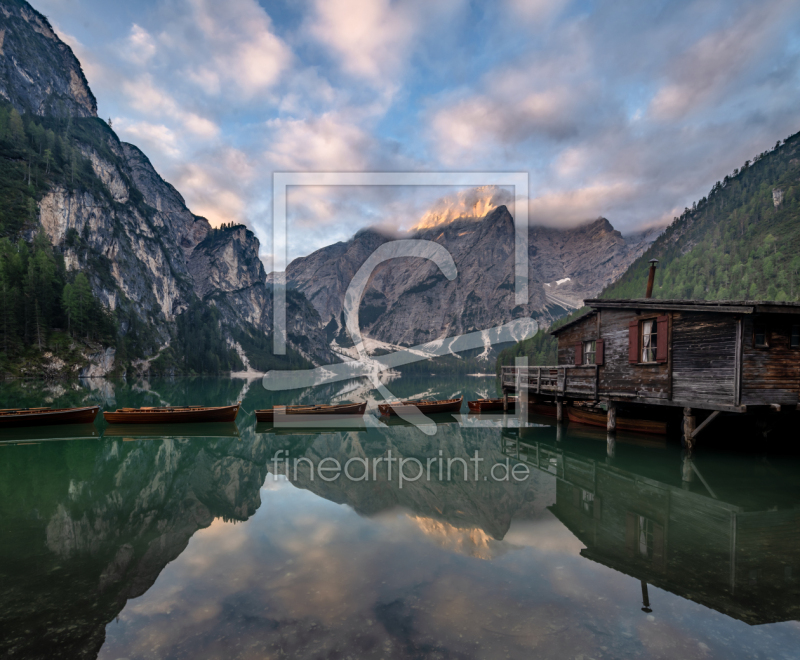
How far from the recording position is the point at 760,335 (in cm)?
1947

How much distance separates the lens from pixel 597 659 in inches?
254

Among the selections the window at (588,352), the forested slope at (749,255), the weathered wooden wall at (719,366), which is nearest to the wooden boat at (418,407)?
the window at (588,352)

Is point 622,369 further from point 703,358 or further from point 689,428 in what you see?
point 703,358

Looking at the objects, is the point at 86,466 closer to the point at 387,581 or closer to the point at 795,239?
the point at 387,581

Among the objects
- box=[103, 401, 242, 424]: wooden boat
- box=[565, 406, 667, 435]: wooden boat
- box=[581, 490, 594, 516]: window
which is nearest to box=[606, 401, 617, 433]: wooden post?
box=[565, 406, 667, 435]: wooden boat

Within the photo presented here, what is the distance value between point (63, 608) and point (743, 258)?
637ft

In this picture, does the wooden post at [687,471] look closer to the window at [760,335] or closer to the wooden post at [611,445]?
the wooden post at [611,445]

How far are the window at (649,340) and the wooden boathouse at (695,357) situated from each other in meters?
0.05

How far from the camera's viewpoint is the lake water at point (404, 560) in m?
→ 7.00

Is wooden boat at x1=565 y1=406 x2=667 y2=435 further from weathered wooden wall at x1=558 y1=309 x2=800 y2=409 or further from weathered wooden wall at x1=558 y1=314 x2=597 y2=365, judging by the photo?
weathered wooden wall at x1=558 y1=314 x2=597 y2=365

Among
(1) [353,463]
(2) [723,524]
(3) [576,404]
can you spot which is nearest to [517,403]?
(3) [576,404]

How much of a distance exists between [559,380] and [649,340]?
8713mm

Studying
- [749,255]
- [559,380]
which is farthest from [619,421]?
[749,255]

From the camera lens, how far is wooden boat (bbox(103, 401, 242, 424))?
3266 cm
